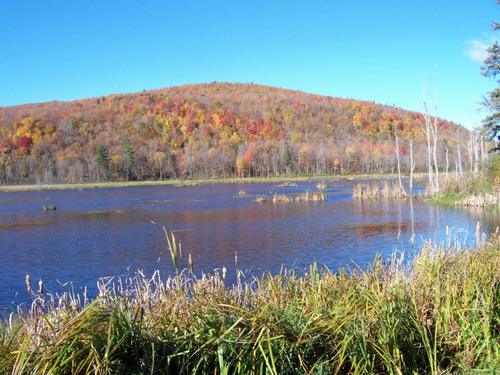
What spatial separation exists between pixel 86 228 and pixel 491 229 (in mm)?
20491

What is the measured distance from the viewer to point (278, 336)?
13.5ft

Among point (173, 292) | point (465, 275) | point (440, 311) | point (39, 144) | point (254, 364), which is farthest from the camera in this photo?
point (39, 144)

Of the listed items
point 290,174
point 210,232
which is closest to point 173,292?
point 210,232

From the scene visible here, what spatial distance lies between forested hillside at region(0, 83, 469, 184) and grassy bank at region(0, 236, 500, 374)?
84.9m

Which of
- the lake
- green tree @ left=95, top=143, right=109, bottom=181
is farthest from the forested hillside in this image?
the lake

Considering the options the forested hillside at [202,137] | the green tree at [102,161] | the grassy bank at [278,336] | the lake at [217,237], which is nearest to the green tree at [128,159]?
the forested hillside at [202,137]

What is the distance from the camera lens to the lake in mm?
16031

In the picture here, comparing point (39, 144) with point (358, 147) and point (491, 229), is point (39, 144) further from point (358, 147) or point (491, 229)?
point (491, 229)

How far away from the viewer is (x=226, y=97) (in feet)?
618

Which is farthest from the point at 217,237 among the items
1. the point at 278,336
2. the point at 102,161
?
the point at 102,161

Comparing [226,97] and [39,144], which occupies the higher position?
[226,97]

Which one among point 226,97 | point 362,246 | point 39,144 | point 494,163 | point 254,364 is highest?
point 226,97

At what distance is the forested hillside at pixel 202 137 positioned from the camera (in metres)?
113

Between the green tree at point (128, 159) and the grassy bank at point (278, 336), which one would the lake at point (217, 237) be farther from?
the green tree at point (128, 159)
